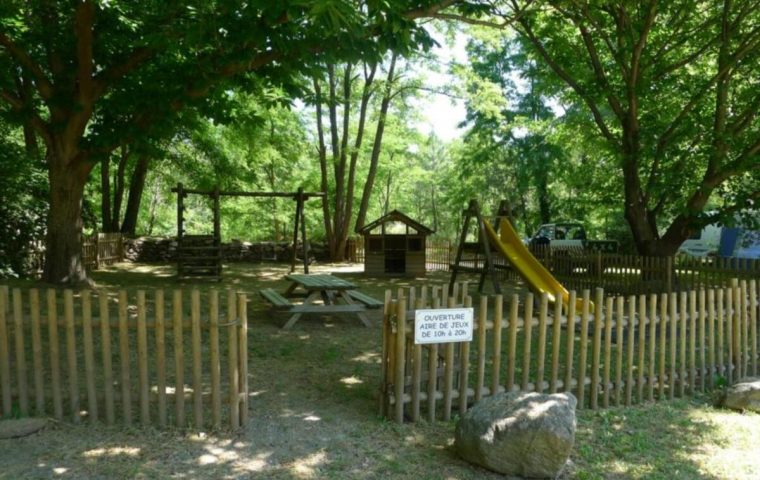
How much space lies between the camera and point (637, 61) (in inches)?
461

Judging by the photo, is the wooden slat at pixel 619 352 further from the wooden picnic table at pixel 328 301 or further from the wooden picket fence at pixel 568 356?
the wooden picnic table at pixel 328 301

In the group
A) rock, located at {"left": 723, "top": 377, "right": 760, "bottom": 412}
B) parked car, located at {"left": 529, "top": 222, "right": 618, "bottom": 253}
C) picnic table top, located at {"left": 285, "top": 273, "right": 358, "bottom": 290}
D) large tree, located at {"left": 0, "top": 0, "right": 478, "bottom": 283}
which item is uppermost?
large tree, located at {"left": 0, "top": 0, "right": 478, "bottom": 283}

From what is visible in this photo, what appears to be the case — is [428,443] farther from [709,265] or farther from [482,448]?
[709,265]

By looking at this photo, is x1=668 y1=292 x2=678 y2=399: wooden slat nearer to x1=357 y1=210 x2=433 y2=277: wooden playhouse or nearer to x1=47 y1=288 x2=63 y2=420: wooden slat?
x1=47 y1=288 x2=63 y2=420: wooden slat

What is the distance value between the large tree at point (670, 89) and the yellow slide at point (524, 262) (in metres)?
2.49

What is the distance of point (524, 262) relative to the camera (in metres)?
12.2

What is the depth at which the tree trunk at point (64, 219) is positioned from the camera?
12258 mm

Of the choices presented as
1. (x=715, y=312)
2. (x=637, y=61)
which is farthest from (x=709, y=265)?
(x=715, y=312)

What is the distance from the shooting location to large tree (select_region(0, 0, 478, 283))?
7582 mm

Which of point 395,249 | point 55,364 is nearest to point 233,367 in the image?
point 55,364

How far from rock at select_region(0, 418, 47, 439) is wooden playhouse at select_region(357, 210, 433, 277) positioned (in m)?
14.2

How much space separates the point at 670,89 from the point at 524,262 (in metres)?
5.21

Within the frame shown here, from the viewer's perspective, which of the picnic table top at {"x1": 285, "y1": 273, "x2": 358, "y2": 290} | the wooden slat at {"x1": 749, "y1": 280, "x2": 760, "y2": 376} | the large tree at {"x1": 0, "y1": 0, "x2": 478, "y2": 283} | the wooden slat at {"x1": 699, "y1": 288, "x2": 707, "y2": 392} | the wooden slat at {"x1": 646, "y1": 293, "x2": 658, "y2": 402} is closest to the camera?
the wooden slat at {"x1": 646, "y1": 293, "x2": 658, "y2": 402}

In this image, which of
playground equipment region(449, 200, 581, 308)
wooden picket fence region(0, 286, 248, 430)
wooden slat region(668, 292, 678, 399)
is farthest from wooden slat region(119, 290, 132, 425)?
playground equipment region(449, 200, 581, 308)
